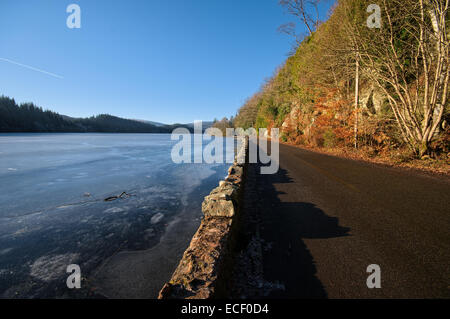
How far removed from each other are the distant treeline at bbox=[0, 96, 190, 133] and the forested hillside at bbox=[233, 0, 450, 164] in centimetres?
13030

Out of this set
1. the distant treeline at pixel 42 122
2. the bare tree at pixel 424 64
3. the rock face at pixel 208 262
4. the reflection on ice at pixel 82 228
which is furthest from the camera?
the distant treeline at pixel 42 122

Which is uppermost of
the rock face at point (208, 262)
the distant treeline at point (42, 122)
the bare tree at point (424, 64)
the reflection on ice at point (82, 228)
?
the distant treeline at point (42, 122)

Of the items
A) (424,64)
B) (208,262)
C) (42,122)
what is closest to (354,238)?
(208,262)

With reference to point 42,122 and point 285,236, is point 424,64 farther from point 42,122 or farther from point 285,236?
point 42,122

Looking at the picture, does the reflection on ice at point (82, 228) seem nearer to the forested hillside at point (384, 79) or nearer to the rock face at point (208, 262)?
the rock face at point (208, 262)

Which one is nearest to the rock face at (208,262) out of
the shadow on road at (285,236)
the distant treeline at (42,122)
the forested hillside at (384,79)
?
the shadow on road at (285,236)

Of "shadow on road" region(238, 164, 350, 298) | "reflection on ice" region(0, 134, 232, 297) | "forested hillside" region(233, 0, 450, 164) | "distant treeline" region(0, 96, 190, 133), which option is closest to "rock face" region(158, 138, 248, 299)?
"shadow on road" region(238, 164, 350, 298)

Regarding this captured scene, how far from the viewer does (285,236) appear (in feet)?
9.61

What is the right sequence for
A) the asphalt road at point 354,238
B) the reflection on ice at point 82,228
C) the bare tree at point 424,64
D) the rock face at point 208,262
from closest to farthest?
the rock face at point 208,262, the asphalt road at point 354,238, the reflection on ice at point 82,228, the bare tree at point 424,64

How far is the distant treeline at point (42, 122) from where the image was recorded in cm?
8662

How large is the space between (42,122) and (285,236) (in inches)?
5675

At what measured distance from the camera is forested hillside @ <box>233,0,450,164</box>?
7895mm
